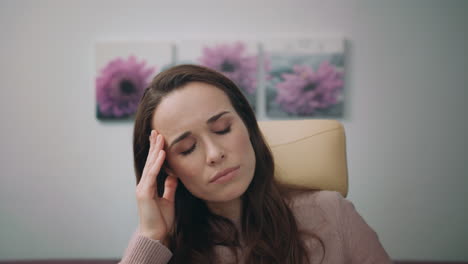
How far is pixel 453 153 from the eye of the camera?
76.6 inches

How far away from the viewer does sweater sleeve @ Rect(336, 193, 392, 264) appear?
835 mm

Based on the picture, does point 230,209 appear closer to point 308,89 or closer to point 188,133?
point 188,133

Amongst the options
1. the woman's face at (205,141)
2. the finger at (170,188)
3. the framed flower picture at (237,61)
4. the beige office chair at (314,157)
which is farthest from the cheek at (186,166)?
the framed flower picture at (237,61)

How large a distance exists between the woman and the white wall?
1210mm

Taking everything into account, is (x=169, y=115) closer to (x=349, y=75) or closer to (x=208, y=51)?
(x=208, y=51)

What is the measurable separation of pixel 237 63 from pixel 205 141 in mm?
1282

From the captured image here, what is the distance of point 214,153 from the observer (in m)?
0.73

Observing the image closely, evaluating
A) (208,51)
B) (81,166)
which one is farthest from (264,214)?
(81,166)

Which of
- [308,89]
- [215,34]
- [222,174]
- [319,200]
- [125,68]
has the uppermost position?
[215,34]

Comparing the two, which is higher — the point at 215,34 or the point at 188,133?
the point at 215,34

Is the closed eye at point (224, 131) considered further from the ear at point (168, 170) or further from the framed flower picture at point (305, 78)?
the framed flower picture at point (305, 78)

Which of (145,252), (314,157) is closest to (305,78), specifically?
(314,157)

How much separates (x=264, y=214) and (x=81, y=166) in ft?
5.38

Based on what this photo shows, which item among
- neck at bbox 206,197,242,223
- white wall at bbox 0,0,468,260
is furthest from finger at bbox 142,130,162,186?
white wall at bbox 0,0,468,260
